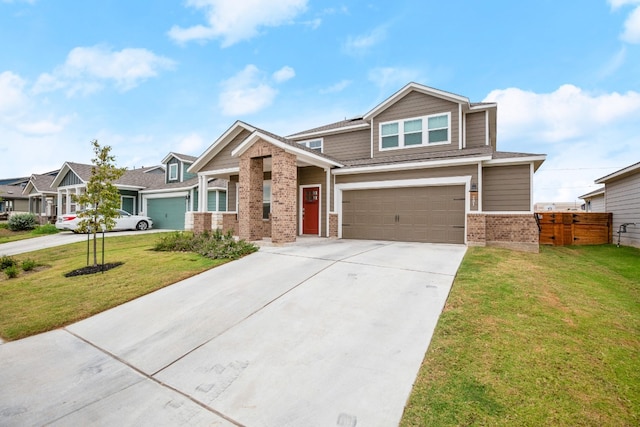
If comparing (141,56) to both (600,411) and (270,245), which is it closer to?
(270,245)

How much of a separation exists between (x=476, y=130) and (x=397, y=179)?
4.68 m

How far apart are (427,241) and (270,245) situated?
588cm

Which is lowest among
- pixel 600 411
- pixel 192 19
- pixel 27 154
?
pixel 600 411

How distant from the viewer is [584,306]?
15.6 feet

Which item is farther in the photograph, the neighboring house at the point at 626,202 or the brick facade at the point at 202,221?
the brick facade at the point at 202,221

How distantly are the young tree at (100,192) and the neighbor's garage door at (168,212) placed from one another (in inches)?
521

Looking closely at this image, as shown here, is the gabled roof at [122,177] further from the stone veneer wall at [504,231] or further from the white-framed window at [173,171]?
the stone veneer wall at [504,231]

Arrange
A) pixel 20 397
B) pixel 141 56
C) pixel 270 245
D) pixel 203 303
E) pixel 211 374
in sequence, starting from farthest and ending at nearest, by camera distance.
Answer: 1. pixel 141 56
2. pixel 270 245
3. pixel 203 303
4. pixel 211 374
5. pixel 20 397

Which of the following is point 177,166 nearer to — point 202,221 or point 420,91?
point 202,221

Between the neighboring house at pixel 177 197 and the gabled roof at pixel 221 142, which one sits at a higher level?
the gabled roof at pixel 221 142

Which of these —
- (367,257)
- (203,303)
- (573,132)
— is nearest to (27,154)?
(203,303)

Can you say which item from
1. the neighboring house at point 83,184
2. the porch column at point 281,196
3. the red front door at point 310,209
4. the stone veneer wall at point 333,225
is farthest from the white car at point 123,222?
the stone veneer wall at point 333,225

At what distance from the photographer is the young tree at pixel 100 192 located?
320 inches

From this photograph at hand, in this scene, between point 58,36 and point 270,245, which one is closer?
point 270,245
